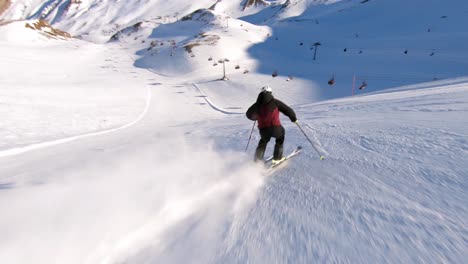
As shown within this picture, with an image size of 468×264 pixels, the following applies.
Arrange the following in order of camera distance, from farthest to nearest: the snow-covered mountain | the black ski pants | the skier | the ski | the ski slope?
the snow-covered mountain, the ski, the black ski pants, the skier, the ski slope

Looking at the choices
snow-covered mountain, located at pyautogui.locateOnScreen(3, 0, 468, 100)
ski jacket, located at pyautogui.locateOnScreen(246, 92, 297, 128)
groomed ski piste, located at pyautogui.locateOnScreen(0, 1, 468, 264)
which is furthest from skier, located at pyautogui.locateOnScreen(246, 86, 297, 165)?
snow-covered mountain, located at pyautogui.locateOnScreen(3, 0, 468, 100)

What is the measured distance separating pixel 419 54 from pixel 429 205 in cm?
3473

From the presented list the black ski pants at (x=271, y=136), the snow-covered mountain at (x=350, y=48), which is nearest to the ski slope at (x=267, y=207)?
the black ski pants at (x=271, y=136)

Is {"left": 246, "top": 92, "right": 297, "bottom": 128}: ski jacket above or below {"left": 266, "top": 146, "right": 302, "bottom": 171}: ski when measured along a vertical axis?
above

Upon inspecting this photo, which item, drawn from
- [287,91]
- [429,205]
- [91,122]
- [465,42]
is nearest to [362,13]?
[465,42]

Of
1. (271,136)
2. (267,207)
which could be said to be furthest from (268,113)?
(267,207)

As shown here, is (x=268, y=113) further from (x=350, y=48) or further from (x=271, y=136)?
(x=350, y=48)

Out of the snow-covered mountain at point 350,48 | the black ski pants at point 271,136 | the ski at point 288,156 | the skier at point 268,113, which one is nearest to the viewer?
the skier at point 268,113

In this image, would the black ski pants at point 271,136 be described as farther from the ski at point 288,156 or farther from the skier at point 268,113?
the ski at point 288,156

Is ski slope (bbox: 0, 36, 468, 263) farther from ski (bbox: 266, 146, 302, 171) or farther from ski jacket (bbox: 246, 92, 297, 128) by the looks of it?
ski jacket (bbox: 246, 92, 297, 128)

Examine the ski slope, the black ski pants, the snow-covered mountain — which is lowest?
the ski slope

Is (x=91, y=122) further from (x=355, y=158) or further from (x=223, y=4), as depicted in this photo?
(x=223, y=4)

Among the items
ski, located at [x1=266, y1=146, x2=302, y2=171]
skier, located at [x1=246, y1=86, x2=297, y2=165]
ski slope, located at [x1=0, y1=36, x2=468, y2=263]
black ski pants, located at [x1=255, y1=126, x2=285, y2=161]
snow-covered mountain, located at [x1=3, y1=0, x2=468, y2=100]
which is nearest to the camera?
ski slope, located at [x1=0, y1=36, x2=468, y2=263]

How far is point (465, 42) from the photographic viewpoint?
29.4 meters
